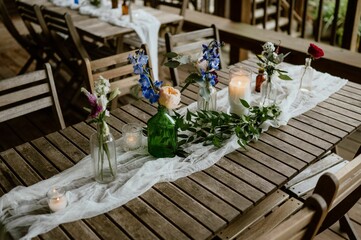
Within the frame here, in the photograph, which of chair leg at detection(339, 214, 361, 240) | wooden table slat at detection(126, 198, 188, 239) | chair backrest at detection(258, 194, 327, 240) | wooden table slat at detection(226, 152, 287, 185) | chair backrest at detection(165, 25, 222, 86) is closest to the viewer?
chair backrest at detection(258, 194, 327, 240)

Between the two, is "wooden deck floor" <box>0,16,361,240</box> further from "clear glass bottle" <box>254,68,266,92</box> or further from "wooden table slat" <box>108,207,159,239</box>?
"wooden table slat" <box>108,207,159,239</box>

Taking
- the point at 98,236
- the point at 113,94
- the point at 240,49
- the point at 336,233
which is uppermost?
the point at 113,94

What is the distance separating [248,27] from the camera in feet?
13.0

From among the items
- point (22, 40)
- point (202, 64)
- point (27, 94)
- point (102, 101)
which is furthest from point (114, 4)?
point (102, 101)

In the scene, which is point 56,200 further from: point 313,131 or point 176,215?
point 313,131

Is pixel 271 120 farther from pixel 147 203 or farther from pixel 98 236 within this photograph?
pixel 98 236

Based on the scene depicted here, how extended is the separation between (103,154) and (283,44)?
98.9 inches

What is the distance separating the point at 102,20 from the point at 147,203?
230 centimetres

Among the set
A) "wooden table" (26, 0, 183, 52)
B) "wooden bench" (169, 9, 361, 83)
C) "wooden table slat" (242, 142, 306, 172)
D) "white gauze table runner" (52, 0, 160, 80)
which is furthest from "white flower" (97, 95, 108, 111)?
"wooden bench" (169, 9, 361, 83)

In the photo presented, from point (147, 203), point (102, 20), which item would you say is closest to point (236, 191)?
point (147, 203)

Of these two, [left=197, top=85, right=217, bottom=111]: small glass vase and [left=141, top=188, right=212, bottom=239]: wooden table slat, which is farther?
[left=197, top=85, right=217, bottom=111]: small glass vase

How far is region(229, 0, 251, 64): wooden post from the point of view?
13.5ft

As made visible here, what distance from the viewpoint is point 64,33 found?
2.99 m

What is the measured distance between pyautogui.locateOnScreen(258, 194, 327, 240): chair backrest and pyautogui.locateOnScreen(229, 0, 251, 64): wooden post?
322cm
